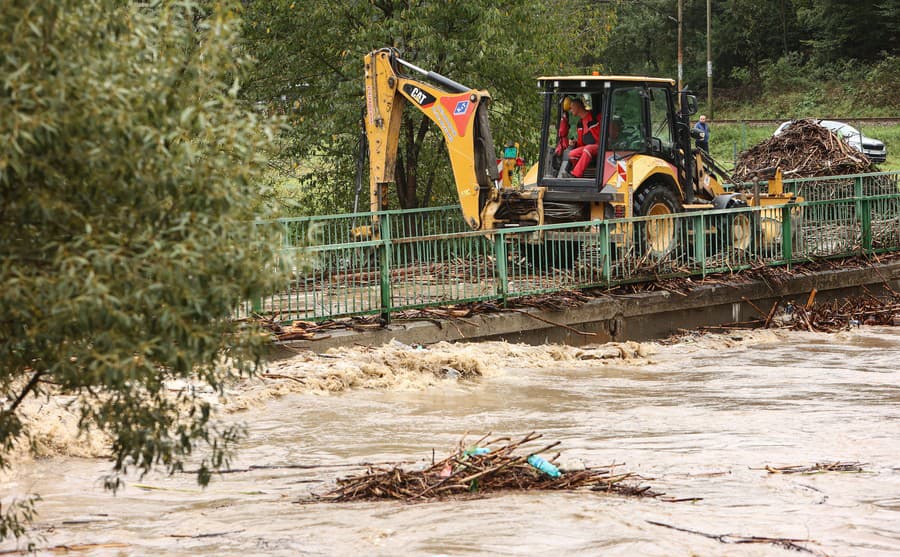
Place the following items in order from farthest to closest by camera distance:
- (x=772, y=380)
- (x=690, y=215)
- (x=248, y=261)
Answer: (x=690, y=215)
(x=772, y=380)
(x=248, y=261)

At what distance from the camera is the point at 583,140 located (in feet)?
56.8

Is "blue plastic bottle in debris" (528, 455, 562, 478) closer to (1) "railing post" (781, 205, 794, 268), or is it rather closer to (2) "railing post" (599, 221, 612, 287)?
(2) "railing post" (599, 221, 612, 287)

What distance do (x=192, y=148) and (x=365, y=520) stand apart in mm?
3097

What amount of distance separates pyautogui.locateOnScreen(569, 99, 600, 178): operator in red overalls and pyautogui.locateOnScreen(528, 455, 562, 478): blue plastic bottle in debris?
8935mm

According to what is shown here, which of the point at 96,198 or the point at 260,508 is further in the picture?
the point at 260,508

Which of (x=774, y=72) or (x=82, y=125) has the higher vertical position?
(x=774, y=72)

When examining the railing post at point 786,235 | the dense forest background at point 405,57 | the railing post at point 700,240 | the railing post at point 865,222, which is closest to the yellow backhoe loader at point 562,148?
the railing post at point 700,240

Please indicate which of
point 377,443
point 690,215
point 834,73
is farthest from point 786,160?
point 834,73

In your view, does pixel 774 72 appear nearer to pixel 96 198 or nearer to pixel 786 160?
pixel 786 160

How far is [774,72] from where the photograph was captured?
189 feet

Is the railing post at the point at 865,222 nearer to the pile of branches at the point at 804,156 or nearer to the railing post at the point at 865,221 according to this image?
the railing post at the point at 865,221

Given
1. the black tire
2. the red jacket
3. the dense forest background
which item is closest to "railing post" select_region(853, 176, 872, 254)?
the black tire

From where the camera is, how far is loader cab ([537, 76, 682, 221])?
1683 centimetres

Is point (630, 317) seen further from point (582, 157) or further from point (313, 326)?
point (313, 326)
